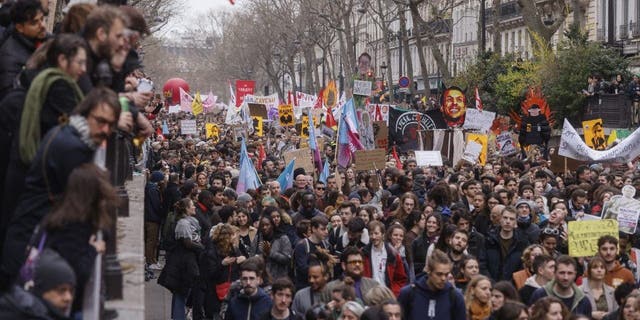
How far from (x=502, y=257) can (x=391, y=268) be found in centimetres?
137

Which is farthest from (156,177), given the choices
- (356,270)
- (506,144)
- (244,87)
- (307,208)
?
(244,87)

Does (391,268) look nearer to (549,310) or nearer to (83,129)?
(549,310)

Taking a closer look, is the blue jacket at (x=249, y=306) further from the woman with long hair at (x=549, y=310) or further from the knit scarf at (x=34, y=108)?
the knit scarf at (x=34, y=108)

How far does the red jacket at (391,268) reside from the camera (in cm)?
1215

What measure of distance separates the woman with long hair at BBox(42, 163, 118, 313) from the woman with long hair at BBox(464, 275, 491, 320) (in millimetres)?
4529

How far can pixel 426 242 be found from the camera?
42.8ft

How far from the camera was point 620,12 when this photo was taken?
177 ft

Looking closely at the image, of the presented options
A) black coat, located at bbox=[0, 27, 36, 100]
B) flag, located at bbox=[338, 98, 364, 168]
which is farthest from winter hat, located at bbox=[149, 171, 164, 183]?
black coat, located at bbox=[0, 27, 36, 100]

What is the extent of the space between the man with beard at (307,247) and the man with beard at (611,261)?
91.3 inches

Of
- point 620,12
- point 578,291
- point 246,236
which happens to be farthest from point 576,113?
point 578,291

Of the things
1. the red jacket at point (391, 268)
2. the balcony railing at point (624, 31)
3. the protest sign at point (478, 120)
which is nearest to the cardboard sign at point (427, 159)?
the protest sign at point (478, 120)

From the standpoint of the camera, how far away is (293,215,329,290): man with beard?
1248 centimetres

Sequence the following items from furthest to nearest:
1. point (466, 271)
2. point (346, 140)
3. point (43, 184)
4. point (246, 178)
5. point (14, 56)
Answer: point (346, 140)
point (246, 178)
point (466, 271)
point (14, 56)
point (43, 184)

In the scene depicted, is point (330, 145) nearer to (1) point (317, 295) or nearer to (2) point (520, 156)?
(2) point (520, 156)
